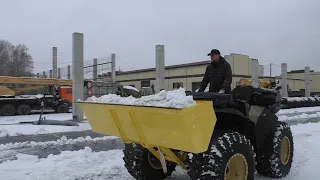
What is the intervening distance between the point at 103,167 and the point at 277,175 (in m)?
3.08

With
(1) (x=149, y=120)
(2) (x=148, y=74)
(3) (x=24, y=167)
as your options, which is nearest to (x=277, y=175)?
(1) (x=149, y=120)

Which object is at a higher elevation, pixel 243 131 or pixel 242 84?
pixel 242 84

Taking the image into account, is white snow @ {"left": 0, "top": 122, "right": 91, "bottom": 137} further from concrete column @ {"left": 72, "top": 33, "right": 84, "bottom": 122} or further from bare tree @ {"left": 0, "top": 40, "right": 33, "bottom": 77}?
bare tree @ {"left": 0, "top": 40, "right": 33, "bottom": 77}

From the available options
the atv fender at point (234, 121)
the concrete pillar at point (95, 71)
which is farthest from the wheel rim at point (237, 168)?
the concrete pillar at point (95, 71)

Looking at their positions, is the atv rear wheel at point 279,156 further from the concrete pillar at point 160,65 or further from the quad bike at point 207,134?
the concrete pillar at point 160,65

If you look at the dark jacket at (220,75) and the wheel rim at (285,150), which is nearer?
the dark jacket at (220,75)

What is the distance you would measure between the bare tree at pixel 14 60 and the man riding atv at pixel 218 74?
48046 mm

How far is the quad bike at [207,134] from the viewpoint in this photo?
3.64 m

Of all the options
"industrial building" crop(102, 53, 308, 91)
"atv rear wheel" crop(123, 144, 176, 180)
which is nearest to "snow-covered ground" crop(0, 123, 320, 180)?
"atv rear wheel" crop(123, 144, 176, 180)

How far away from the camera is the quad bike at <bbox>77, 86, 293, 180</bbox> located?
3644mm

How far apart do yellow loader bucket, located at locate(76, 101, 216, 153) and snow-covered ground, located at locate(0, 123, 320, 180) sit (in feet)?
6.09

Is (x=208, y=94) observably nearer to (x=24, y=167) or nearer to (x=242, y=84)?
(x=242, y=84)

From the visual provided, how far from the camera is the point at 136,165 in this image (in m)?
5.31

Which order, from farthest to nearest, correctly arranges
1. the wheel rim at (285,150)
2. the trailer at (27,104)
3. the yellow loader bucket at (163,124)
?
the trailer at (27,104), the wheel rim at (285,150), the yellow loader bucket at (163,124)
